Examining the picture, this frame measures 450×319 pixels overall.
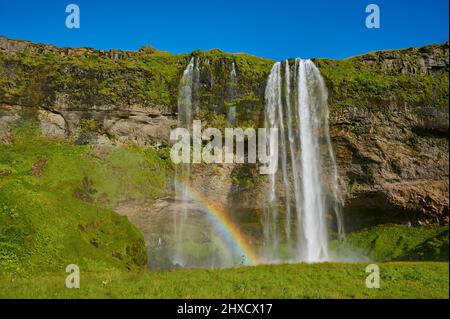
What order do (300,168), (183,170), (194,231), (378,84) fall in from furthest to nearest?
(194,231) < (183,170) < (378,84) < (300,168)

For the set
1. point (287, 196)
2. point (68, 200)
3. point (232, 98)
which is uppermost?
point (232, 98)

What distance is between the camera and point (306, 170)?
36375mm

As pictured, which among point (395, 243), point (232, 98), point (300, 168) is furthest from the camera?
point (232, 98)

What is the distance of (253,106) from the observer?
38.5 m

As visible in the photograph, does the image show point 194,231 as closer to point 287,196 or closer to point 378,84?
point 287,196

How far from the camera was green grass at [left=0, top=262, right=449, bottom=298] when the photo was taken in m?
16.4

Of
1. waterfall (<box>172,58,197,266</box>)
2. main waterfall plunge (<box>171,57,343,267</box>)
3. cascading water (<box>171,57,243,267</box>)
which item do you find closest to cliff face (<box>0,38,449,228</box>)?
waterfall (<box>172,58,197,266</box>)

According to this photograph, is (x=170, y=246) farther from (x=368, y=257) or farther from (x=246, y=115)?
(x=368, y=257)

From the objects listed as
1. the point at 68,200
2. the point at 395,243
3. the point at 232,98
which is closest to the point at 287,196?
the point at 395,243

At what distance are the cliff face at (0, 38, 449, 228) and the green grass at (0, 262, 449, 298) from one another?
1495 cm

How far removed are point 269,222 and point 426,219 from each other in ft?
40.0

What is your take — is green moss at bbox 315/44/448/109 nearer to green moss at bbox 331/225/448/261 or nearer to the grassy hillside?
green moss at bbox 331/225/448/261

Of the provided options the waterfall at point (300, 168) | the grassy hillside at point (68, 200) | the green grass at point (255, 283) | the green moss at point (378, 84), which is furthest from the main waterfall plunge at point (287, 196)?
the green grass at point (255, 283)

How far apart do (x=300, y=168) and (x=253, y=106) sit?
6576 mm
